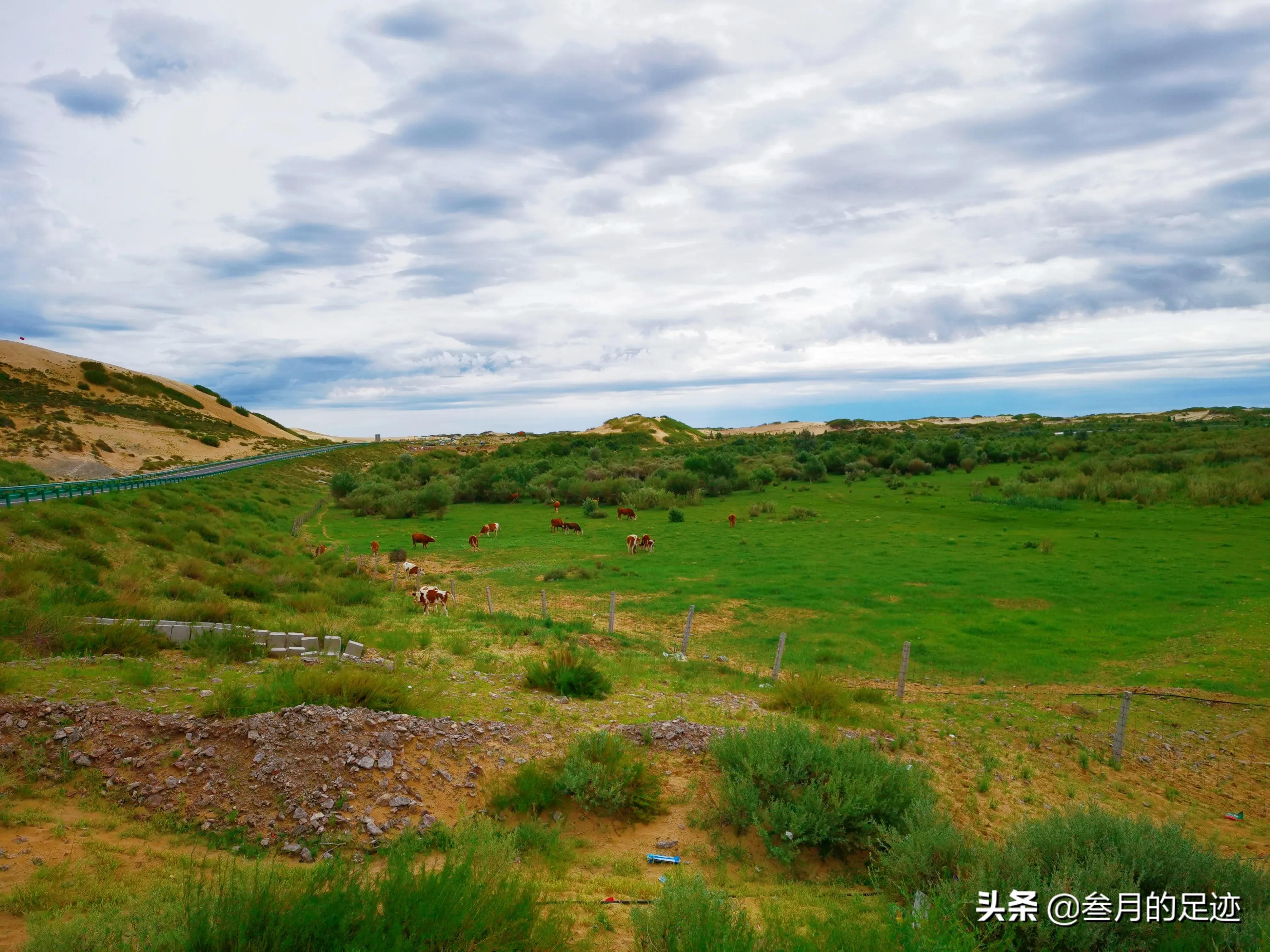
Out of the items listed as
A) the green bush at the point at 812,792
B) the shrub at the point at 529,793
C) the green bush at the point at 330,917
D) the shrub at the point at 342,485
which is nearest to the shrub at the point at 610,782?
the shrub at the point at 529,793

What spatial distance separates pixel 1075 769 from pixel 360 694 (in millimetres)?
11019

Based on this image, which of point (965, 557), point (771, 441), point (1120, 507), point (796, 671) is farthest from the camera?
point (771, 441)

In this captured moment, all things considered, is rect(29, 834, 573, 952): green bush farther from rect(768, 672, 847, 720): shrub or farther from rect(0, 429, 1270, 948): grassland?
rect(768, 672, 847, 720): shrub

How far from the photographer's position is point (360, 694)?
9875 millimetres

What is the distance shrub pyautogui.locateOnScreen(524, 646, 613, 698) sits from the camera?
40.0 ft

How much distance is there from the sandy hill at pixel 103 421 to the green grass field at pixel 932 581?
106 feet

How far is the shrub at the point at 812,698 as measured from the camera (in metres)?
12.0

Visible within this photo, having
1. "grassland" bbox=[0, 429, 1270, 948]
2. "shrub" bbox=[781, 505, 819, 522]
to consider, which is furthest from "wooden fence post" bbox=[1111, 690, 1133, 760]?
"shrub" bbox=[781, 505, 819, 522]

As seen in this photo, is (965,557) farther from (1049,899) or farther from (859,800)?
(1049,899)

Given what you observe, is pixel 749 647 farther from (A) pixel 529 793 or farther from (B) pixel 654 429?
(B) pixel 654 429

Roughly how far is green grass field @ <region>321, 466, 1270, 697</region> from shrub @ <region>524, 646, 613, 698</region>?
6091mm

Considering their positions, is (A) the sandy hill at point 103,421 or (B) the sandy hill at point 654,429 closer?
(A) the sandy hill at point 103,421

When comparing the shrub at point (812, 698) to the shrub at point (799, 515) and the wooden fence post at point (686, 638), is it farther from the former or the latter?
the shrub at point (799, 515)

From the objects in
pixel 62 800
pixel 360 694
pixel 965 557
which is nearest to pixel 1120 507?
pixel 965 557
